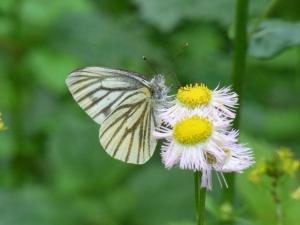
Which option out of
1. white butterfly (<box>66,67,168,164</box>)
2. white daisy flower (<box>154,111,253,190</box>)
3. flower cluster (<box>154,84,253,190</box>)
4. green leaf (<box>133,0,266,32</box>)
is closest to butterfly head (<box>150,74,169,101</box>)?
white butterfly (<box>66,67,168,164</box>)

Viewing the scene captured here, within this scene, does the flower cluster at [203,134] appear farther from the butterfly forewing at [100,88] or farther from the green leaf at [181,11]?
the green leaf at [181,11]

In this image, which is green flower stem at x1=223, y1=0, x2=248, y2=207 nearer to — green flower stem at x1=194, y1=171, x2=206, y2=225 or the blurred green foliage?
the blurred green foliage

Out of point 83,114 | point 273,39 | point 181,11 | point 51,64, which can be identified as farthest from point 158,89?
point 83,114

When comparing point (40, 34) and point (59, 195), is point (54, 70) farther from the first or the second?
point (59, 195)

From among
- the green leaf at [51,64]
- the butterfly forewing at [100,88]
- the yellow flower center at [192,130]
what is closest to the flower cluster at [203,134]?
the yellow flower center at [192,130]

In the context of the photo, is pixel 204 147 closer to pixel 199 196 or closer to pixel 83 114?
pixel 199 196
